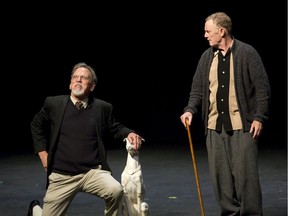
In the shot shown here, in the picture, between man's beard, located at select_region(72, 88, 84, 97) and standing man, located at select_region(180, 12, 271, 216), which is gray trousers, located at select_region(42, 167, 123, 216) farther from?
standing man, located at select_region(180, 12, 271, 216)

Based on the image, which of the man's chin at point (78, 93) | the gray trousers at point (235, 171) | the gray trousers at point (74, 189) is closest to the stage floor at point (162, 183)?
the gray trousers at point (235, 171)

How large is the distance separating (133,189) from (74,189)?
14.7 inches

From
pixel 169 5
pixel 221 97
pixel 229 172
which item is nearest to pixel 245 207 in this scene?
pixel 229 172

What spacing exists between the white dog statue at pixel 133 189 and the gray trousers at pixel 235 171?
480 millimetres

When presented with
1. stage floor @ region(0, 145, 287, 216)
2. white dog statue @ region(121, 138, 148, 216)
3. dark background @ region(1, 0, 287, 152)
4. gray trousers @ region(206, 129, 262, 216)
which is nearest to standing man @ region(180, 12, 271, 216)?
gray trousers @ region(206, 129, 262, 216)

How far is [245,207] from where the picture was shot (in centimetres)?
510

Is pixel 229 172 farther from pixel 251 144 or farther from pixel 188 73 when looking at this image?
pixel 188 73

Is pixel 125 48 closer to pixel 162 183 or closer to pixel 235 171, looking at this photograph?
pixel 162 183

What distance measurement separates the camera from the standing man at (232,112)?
5020 millimetres

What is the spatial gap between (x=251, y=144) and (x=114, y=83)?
24.8ft

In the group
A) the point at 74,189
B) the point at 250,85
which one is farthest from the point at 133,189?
the point at 250,85

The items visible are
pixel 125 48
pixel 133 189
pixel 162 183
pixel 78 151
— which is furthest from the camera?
pixel 125 48

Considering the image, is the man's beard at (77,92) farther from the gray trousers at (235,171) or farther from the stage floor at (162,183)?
the stage floor at (162,183)

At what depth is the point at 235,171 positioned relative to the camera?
5.12 m
